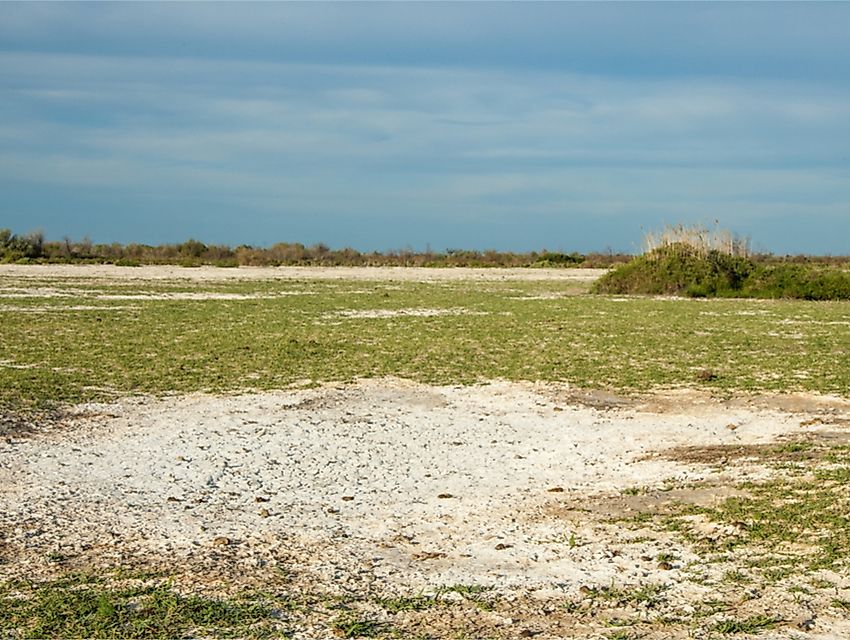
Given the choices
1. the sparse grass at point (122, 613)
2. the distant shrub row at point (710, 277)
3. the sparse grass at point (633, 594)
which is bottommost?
the sparse grass at point (122, 613)

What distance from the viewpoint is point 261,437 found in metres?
9.59

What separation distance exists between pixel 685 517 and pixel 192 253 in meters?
62.8

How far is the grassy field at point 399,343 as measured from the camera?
12867 millimetres

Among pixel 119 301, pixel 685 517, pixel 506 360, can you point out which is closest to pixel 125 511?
pixel 685 517

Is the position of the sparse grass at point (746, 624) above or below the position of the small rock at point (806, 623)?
below

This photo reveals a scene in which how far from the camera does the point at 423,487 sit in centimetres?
782

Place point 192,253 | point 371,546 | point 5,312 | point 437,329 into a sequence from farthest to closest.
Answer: point 192,253 < point 5,312 < point 437,329 < point 371,546

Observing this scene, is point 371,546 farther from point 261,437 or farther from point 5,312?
point 5,312

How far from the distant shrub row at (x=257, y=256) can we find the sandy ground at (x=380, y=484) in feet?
153

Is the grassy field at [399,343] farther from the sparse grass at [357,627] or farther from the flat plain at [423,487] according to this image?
the sparse grass at [357,627]

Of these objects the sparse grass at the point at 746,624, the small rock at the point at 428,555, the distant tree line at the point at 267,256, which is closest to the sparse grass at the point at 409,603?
the small rock at the point at 428,555

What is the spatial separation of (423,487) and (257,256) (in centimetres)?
5862

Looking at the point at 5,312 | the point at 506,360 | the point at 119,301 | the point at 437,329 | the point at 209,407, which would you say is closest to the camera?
the point at 209,407

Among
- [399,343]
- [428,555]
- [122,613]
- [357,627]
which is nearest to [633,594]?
[428,555]
